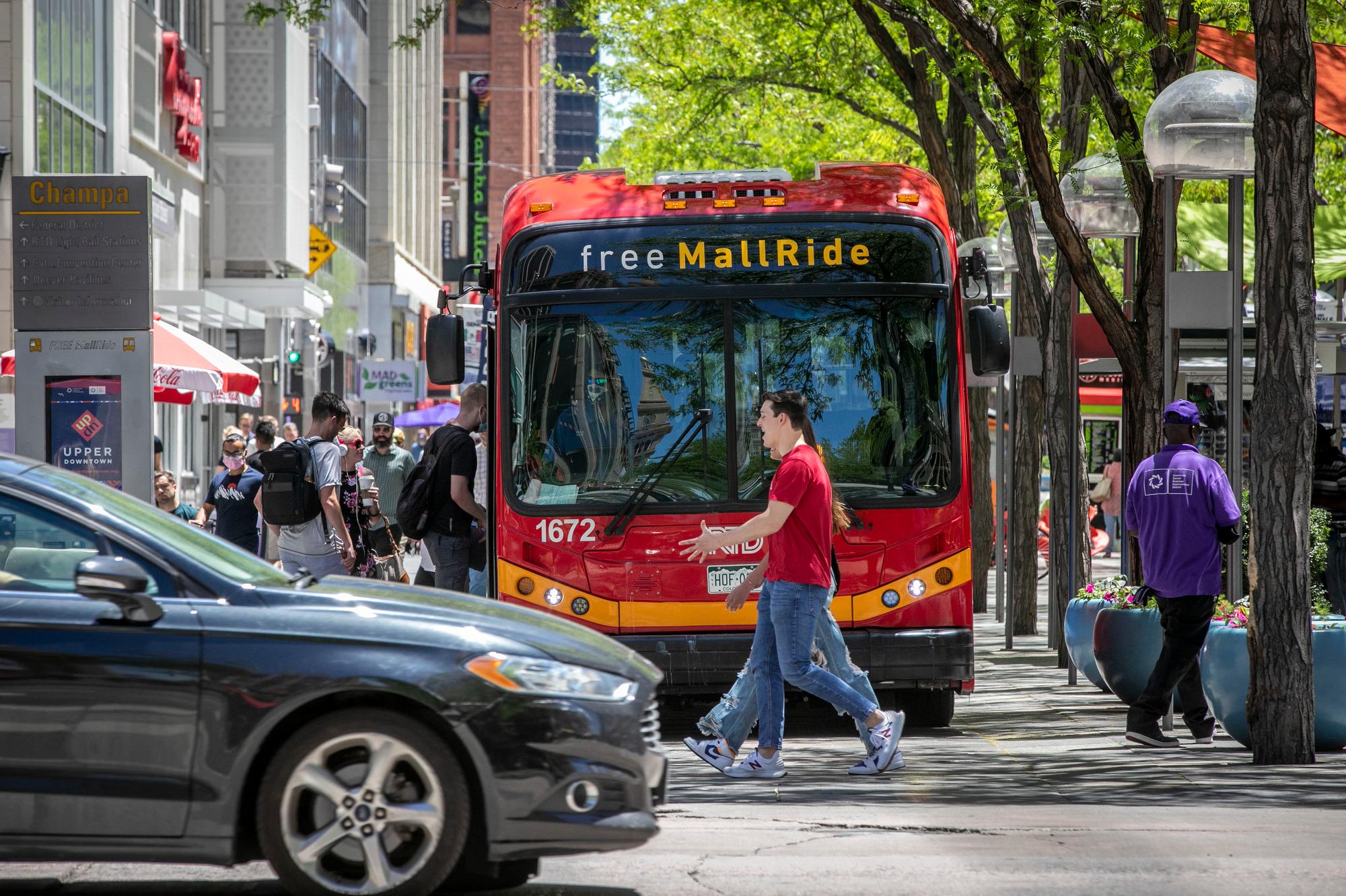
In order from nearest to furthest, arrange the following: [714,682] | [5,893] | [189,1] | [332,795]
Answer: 1. [332,795]
2. [5,893]
3. [714,682]
4. [189,1]

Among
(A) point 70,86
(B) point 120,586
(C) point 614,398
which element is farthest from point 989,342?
(A) point 70,86

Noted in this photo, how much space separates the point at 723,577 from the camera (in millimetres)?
10602

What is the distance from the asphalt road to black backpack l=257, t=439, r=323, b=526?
2.91 m

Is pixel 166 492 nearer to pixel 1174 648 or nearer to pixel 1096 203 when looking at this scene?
pixel 1096 203

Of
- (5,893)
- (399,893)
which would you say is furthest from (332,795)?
(5,893)

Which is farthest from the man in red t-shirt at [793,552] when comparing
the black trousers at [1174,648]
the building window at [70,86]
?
the building window at [70,86]

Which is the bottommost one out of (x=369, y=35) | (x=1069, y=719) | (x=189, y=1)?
(x=1069, y=719)

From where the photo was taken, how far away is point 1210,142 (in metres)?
10.8

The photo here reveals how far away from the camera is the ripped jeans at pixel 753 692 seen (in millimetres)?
8930

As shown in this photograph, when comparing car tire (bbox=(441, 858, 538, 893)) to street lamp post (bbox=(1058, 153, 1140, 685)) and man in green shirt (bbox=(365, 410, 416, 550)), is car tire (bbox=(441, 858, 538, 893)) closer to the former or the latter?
street lamp post (bbox=(1058, 153, 1140, 685))

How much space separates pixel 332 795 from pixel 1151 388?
25.8ft

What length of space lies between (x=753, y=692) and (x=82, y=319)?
573 centimetres

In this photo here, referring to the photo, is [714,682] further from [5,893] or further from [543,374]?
[5,893]

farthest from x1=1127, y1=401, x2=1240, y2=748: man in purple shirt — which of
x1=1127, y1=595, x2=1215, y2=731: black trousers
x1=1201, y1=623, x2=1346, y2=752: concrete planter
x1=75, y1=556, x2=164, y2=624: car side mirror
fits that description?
x1=75, y1=556, x2=164, y2=624: car side mirror
